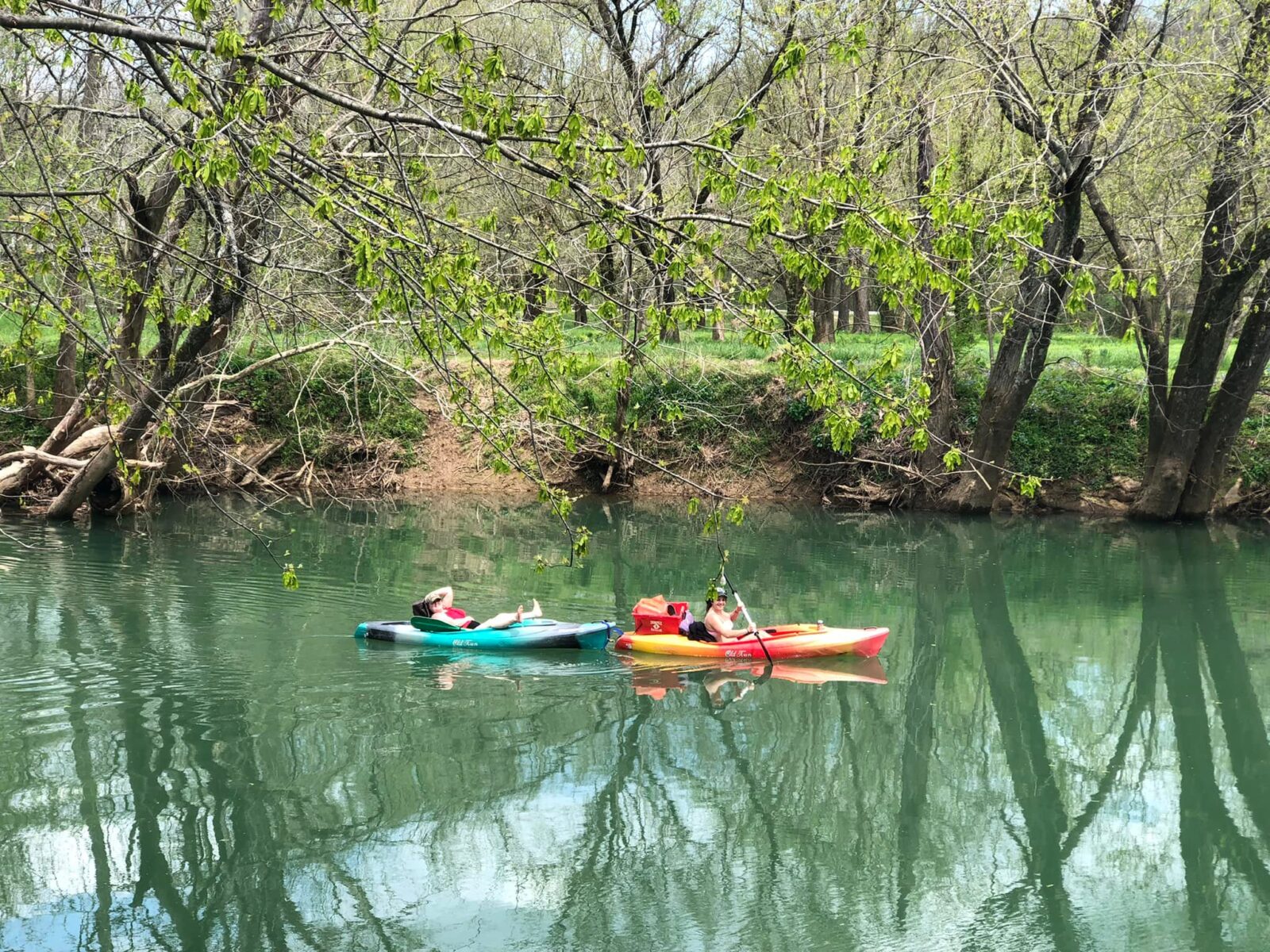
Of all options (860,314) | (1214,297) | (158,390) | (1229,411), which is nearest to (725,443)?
(860,314)

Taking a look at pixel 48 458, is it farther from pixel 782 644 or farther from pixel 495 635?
pixel 782 644

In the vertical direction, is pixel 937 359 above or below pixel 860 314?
below

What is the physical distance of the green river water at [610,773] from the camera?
5.84 meters

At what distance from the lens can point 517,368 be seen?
15.6 ft

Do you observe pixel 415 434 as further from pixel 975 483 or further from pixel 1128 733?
pixel 1128 733

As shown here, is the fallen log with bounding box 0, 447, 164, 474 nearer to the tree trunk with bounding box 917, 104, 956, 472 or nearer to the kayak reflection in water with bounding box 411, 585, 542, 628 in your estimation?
the kayak reflection in water with bounding box 411, 585, 542, 628

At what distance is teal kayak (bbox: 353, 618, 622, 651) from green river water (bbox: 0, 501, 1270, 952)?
0.54ft

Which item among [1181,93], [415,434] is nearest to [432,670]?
[1181,93]

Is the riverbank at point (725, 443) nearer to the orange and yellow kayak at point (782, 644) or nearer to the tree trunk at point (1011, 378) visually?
the tree trunk at point (1011, 378)

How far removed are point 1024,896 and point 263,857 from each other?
3865mm

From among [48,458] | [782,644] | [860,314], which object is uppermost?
[860,314]

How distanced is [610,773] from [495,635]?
328cm

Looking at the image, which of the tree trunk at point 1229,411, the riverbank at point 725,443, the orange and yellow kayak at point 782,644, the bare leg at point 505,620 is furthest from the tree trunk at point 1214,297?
the bare leg at point 505,620

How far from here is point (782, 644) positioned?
10.5 metres
